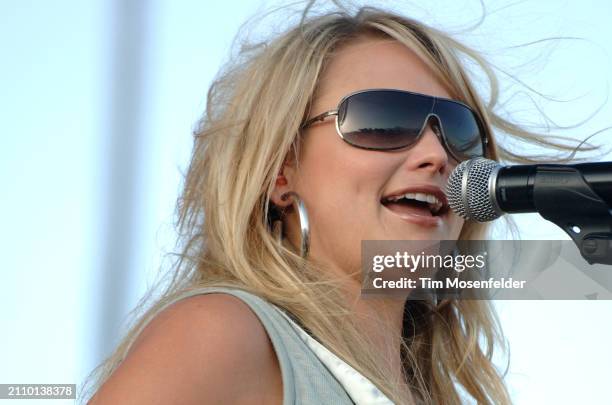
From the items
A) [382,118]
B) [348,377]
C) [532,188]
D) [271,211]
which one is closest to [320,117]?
[382,118]

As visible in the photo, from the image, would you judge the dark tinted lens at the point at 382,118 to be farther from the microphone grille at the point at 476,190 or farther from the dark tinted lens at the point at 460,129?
the microphone grille at the point at 476,190

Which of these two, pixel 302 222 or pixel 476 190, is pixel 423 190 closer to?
pixel 302 222

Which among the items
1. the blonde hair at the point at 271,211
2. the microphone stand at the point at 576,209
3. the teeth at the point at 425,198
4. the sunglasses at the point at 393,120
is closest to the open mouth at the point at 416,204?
the teeth at the point at 425,198

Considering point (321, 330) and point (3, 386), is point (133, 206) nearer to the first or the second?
point (3, 386)

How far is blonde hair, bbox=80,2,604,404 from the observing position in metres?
2.14

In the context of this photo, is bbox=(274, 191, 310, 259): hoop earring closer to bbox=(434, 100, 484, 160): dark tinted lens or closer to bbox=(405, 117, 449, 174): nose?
bbox=(405, 117, 449, 174): nose

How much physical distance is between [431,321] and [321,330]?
0.76 meters

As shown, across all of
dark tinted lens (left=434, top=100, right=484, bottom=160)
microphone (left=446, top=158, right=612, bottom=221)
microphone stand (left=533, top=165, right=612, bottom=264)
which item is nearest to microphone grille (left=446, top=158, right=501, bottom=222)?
microphone (left=446, top=158, right=612, bottom=221)

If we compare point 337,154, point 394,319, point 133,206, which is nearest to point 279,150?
point 337,154

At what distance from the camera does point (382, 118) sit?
2.28 metres

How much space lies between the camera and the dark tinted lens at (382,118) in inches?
89.7

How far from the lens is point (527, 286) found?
2.51 m

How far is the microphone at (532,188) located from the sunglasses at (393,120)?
546 millimetres

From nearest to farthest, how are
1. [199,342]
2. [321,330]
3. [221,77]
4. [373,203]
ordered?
[199,342] → [321,330] → [373,203] → [221,77]
